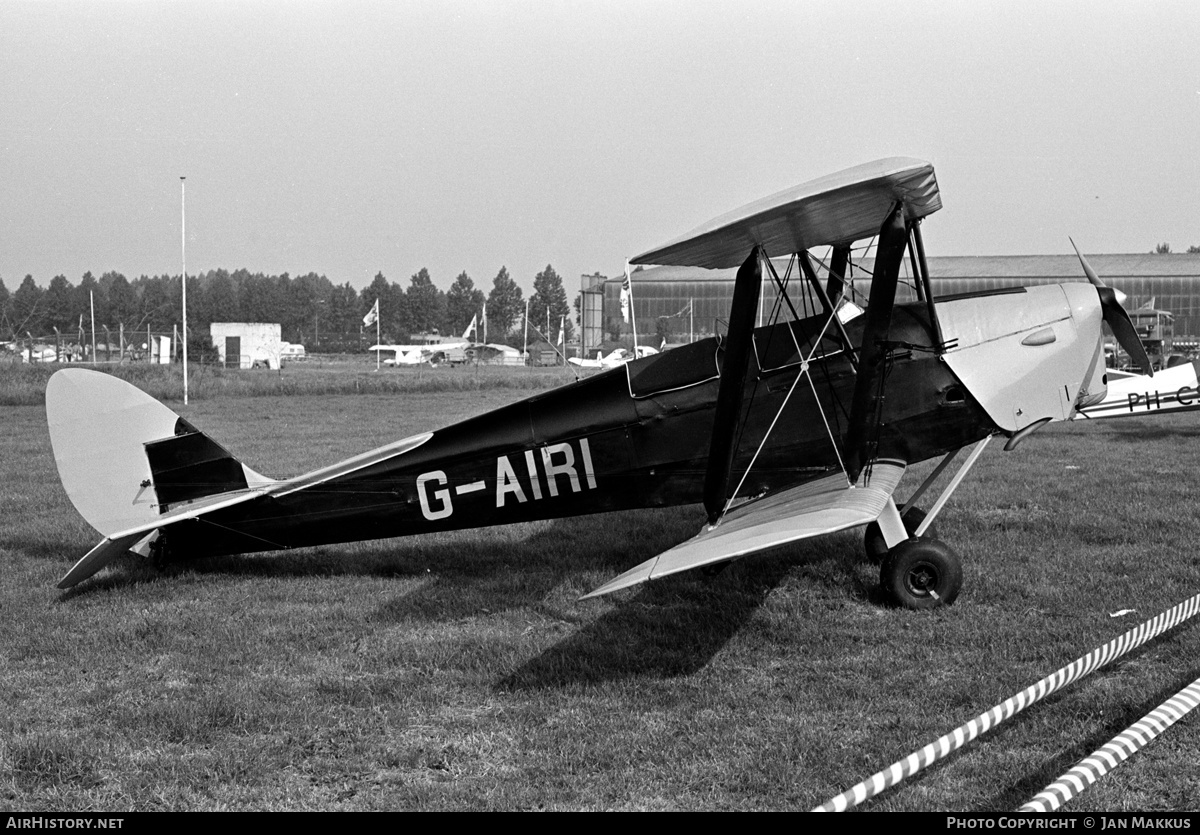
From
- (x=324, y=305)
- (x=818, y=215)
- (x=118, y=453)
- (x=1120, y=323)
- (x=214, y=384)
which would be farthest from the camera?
(x=324, y=305)

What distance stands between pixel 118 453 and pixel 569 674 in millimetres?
3671

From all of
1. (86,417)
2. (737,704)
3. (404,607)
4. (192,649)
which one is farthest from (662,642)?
(86,417)

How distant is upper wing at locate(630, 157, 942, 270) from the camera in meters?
5.30

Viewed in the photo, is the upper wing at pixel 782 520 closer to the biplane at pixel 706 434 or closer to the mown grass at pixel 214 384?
the biplane at pixel 706 434

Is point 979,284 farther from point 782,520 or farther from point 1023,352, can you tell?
point 782,520

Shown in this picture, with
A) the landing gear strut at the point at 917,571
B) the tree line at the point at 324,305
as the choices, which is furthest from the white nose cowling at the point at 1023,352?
the tree line at the point at 324,305

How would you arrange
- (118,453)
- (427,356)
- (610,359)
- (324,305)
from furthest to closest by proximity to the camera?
(324,305)
(427,356)
(610,359)
(118,453)

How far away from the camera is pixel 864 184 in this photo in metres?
5.26

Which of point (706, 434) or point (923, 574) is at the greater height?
point (706, 434)

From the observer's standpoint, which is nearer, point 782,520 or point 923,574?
point 782,520

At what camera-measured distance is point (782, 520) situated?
522cm

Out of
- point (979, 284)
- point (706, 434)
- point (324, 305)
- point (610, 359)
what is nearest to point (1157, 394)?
point (706, 434)

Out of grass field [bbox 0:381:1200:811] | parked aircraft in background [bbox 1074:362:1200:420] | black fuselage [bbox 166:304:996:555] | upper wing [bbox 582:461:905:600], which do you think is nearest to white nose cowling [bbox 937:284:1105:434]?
black fuselage [bbox 166:304:996:555]

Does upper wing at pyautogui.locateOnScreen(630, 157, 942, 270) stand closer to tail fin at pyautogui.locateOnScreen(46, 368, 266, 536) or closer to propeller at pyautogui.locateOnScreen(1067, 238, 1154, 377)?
propeller at pyautogui.locateOnScreen(1067, 238, 1154, 377)
